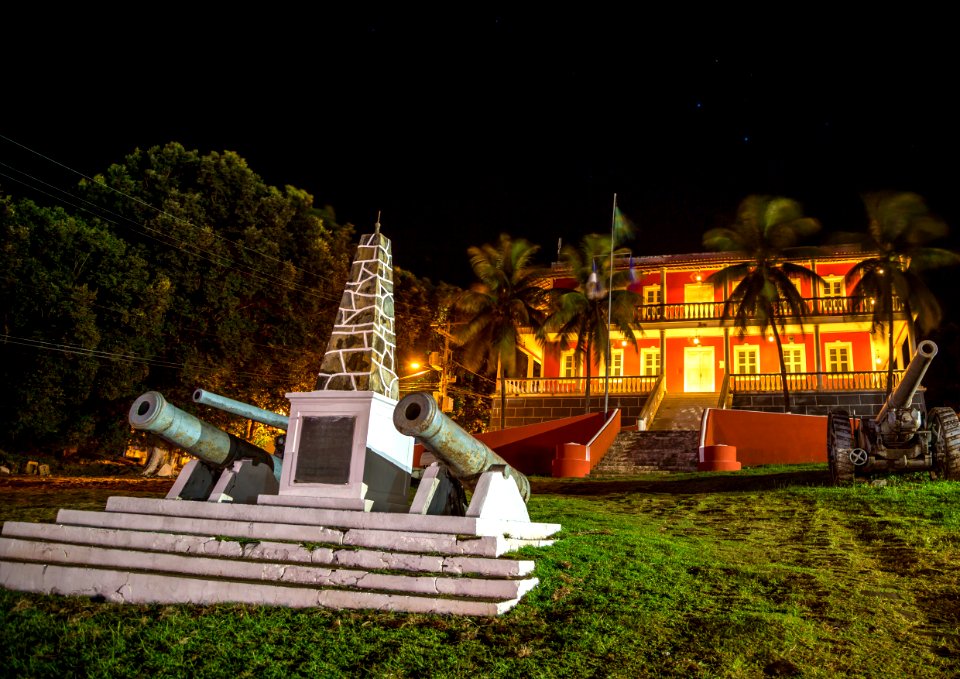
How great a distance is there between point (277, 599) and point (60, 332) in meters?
16.4

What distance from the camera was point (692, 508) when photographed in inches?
452

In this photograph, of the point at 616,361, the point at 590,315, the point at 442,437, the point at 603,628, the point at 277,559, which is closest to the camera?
the point at 603,628

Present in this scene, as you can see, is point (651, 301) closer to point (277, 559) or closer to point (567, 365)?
point (567, 365)

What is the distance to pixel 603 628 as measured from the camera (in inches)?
187

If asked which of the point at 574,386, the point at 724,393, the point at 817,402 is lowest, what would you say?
the point at 817,402

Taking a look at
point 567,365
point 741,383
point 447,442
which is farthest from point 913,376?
point 567,365

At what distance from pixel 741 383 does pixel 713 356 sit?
3184 millimetres

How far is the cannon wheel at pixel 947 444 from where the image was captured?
12117mm

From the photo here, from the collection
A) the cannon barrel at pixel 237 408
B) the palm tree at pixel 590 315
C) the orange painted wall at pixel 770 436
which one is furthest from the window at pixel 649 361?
the cannon barrel at pixel 237 408

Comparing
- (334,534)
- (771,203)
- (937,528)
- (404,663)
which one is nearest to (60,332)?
(334,534)

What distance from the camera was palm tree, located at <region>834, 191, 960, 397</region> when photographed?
24734 millimetres

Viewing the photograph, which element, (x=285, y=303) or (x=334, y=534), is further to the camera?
(x=285, y=303)

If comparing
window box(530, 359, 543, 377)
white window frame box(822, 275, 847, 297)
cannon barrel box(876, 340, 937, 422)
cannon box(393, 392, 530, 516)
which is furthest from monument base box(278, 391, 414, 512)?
window box(530, 359, 543, 377)

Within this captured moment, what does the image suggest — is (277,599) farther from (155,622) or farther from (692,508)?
(692,508)
